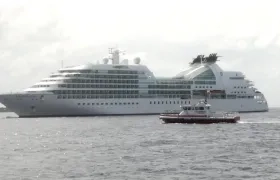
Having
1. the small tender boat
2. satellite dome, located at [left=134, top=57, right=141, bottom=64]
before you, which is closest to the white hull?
satellite dome, located at [left=134, top=57, right=141, bottom=64]

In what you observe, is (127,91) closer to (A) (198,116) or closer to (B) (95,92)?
(B) (95,92)

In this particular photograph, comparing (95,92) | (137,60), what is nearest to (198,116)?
(95,92)

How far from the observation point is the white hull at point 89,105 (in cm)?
12106

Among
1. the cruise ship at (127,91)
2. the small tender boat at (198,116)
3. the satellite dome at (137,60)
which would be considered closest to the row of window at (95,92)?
the cruise ship at (127,91)

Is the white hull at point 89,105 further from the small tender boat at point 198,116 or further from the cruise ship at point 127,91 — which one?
the small tender boat at point 198,116

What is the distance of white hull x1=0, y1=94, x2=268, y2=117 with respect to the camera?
12106cm

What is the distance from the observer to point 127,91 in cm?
13325

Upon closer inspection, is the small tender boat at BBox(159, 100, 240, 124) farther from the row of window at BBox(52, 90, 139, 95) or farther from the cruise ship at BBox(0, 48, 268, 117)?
the row of window at BBox(52, 90, 139, 95)

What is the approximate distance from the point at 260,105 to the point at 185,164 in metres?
113

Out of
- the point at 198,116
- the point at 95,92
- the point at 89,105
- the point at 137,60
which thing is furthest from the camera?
the point at 137,60

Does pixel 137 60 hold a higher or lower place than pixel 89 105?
higher

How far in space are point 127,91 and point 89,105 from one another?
10.4 meters

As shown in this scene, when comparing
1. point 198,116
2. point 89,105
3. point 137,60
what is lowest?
point 198,116

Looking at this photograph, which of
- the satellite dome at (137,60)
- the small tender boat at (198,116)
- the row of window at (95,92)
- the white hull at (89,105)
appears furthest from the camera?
the satellite dome at (137,60)
